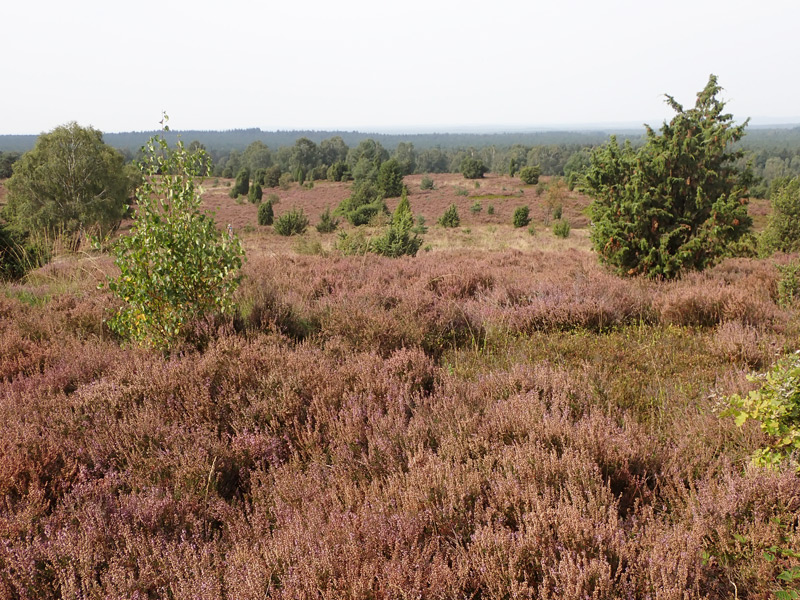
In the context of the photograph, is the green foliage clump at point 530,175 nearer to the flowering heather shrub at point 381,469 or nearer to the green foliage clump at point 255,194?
the green foliage clump at point 255,194

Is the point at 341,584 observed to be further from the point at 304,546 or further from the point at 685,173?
the point at 685,173

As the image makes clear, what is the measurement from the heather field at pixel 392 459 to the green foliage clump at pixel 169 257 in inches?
10.5

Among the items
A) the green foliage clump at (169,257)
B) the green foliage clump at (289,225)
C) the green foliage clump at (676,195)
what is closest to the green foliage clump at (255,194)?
the green foliage clump at (289,225)

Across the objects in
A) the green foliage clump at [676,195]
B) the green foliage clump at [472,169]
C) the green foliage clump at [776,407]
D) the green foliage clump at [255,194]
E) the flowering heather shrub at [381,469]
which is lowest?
the flowering heather shrub at [381,469]

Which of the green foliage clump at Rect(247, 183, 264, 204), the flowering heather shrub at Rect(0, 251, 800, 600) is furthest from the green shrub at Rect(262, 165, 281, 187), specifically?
the flowering heather shrub at Rect(0, 251, 800, 600)

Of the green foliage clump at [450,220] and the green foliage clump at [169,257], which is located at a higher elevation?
the green foliage clump at [169,257]

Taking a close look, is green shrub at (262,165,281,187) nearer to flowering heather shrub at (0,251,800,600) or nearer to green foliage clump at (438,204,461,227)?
green foliage clump at (438,204,461,227)

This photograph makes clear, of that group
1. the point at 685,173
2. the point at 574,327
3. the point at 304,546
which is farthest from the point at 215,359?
the point at 685,173

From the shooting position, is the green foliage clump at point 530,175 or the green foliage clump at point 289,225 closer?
the green foliage clump at point 289,225

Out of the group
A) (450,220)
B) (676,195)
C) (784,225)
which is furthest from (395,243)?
(450,220)

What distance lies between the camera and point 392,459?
2865 millimetres

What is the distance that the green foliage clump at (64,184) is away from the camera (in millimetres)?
36438

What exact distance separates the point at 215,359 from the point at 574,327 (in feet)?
13.1

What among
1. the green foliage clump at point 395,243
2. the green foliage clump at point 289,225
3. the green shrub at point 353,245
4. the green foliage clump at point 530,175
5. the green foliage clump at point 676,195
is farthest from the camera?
the green foliage clump at point 530,175
